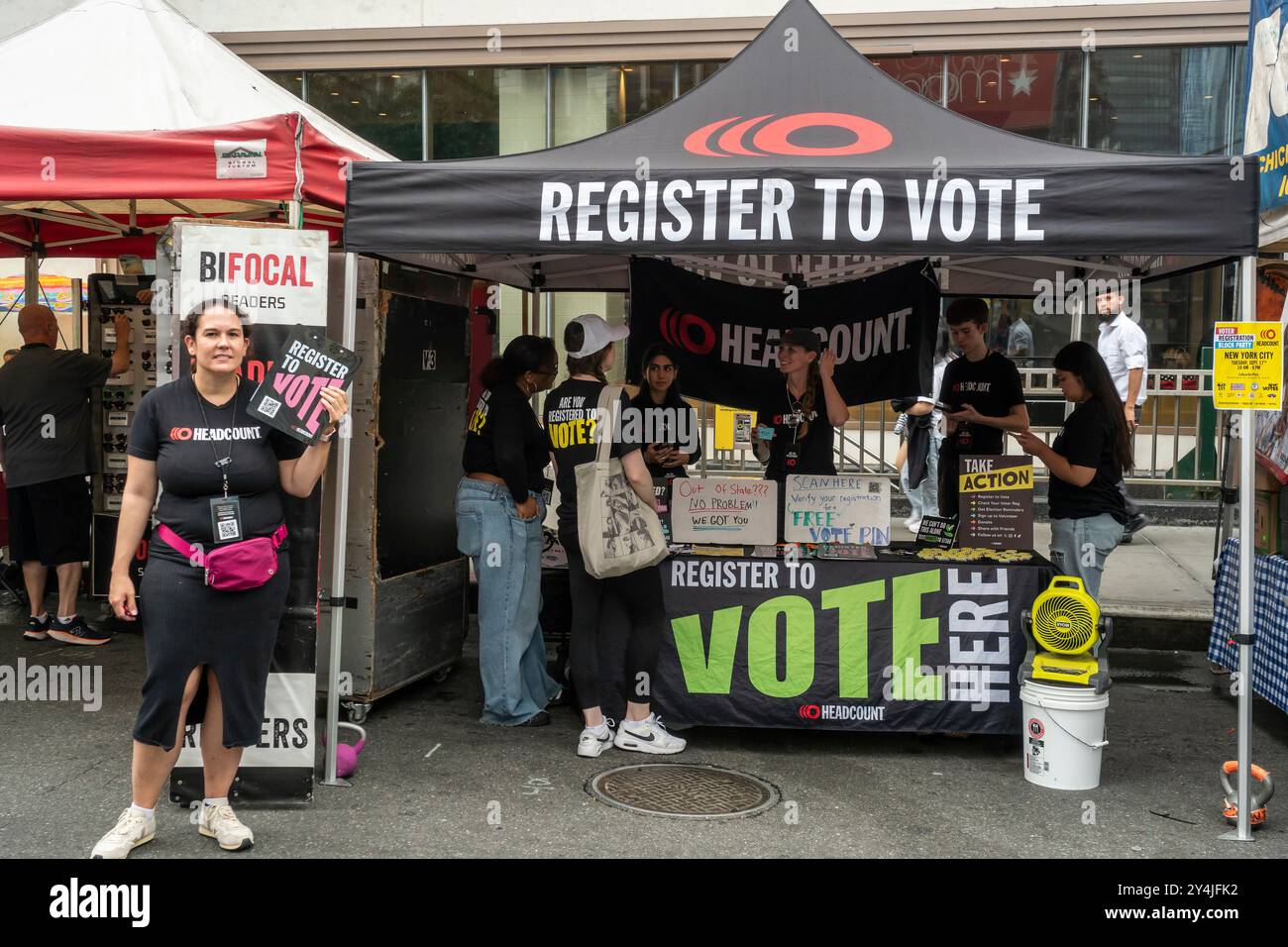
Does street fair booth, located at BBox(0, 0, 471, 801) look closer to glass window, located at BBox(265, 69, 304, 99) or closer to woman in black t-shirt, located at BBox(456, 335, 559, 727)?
woman in black t-shirt, located at BBox(456, 335, 559, 727)

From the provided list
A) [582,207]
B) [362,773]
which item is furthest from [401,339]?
[362,773]

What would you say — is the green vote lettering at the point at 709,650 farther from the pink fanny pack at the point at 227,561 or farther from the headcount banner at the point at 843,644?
the pink fanny pack at the point at 227,561

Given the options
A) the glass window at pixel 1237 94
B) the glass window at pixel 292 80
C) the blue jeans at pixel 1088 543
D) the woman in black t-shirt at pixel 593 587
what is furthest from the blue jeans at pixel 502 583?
the glass window at pixel 1237 94

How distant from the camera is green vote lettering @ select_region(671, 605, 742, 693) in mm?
5695

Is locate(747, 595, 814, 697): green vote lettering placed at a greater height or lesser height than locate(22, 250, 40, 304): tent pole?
lesser

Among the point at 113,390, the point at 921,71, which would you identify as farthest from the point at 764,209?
the point at 921,71

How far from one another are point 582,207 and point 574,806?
8.28 feet

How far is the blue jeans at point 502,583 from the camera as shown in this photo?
230 inches

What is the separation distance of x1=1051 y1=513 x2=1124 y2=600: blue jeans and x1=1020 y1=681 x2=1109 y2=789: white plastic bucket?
885 mm

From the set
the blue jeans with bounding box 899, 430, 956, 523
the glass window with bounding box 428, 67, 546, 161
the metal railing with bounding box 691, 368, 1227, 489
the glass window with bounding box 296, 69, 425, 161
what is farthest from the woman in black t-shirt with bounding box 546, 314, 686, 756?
the glass window with bounding box 296, 69, 425, 161

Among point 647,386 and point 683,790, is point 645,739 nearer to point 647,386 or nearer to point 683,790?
point 683,790

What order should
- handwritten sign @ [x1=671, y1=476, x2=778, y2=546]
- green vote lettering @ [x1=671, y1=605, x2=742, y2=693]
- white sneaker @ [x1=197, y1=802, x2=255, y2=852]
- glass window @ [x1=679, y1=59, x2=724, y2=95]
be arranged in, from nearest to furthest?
1. white sneaker @ [x1=197, y1=802, x2=255, y2=852]
2. green vote lettering @ [x1=671, y1=605, x2=742, y2=693]
3. handwritten sign @ [x1=671, y1=476, x2=778, y2=546]
4. glass window @ [x1=679, y1=59, x2=724, y2=95]

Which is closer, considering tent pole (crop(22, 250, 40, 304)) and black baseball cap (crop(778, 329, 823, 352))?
black baseball cap (crop(778, 329, 823, 352))

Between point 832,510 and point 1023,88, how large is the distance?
7096mm
